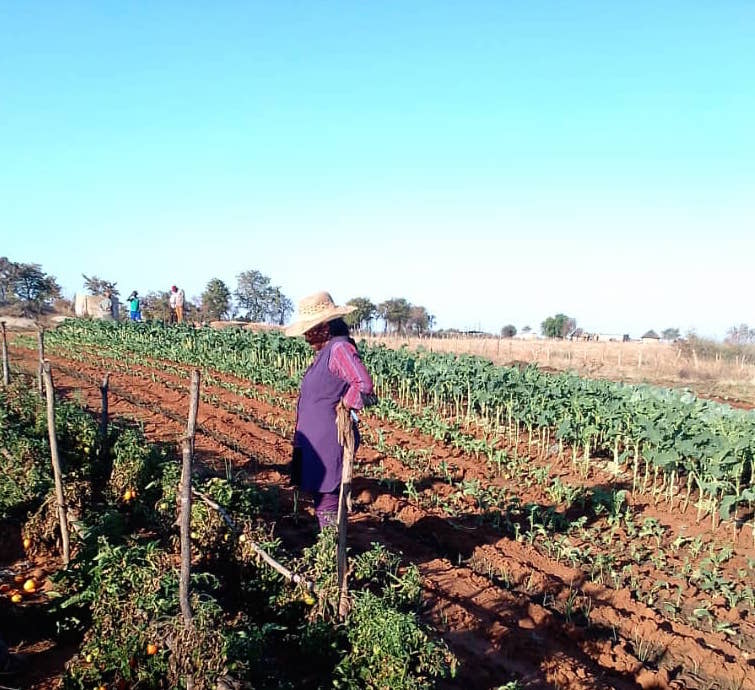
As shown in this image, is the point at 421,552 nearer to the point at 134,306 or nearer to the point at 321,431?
the point at 321,431

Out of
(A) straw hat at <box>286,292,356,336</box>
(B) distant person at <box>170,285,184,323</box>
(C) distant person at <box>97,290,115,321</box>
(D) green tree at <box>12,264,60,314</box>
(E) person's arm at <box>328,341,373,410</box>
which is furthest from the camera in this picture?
(C) distant person at <box>97,290,115,321</box>

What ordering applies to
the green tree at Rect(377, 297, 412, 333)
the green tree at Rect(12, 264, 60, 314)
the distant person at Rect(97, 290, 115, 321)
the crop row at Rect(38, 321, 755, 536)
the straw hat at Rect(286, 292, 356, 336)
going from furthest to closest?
the green tree at Rect(377, 297, 412, 333), the distant person at Rect(97, 290, 115, 321), the green tree at Rect(12, 264, 60, 314), the crop row at Rect(38, 321, 755, 536), the straw hat at Rect(286, 292, 356, 336)

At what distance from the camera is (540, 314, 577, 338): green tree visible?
5528 centimetres

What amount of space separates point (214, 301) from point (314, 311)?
88.1 feet

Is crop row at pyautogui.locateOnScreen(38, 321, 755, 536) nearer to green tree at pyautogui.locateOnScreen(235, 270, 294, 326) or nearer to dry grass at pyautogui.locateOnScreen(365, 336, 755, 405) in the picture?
dry grass at pyautogui.locateOnScreen(365, 336, 755, 405)

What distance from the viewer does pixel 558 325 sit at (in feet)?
182

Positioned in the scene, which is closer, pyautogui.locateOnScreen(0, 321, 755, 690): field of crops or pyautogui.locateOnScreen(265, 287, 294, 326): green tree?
pyautogui.locateOnScreen(0, 321, 755, 690): field of crops

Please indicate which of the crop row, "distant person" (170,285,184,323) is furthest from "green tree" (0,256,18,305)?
the crop row

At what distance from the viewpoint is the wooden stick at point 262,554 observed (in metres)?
3.44

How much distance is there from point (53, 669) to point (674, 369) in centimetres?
2736

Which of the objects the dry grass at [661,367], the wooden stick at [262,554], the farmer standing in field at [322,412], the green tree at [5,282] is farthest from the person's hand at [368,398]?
the green tree at [5,282]

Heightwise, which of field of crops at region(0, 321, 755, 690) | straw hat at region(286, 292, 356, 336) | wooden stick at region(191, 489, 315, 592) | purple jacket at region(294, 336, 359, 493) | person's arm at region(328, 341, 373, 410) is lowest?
field of crops at region(0, 321, 755, 690)

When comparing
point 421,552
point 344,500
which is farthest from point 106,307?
point 344,500

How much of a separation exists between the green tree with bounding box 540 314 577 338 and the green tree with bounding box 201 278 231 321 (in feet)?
111
